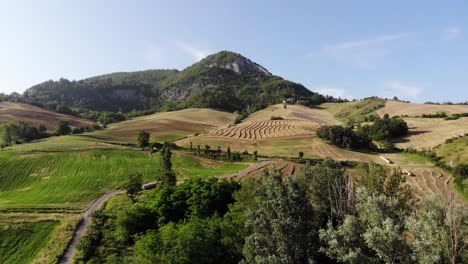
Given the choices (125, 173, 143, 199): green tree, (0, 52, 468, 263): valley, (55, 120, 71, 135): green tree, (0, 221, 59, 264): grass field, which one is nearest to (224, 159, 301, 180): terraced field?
(0, 52, 468, 263): valley

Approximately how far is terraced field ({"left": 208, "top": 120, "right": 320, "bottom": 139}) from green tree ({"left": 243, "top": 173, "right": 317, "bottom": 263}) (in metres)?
97.2

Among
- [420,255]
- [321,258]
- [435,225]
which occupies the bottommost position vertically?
[321,258]

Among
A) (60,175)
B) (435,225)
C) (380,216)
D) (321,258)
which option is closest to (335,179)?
(321,258)

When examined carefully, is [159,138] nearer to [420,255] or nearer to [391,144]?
[391,144]

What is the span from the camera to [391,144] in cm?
12181

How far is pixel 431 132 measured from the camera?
12962cm

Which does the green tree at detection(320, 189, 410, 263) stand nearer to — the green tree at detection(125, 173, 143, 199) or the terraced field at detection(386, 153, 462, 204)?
the terraced field at detection(386, 153, 462, 204)

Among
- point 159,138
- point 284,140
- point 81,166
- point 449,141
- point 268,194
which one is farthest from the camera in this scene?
point 159,138

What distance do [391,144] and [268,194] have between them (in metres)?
97.3

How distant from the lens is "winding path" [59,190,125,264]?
48.3 m

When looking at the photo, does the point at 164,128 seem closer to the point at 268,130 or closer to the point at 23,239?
the point at 268,130

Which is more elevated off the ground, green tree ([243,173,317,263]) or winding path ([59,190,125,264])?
green tree ([243,173,317,263])

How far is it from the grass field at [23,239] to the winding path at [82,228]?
3980 mm

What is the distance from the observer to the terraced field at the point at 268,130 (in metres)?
139
